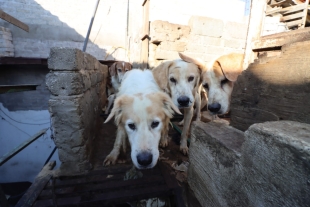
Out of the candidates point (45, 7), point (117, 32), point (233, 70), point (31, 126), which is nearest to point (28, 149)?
point (31, 126)

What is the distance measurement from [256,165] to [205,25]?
14.9 ft

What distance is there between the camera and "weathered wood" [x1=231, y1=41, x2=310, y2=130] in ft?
3.46

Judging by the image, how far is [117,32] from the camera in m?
9.46

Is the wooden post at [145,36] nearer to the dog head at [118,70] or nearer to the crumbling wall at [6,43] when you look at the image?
the dog head at [118,70]

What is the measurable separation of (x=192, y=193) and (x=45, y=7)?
34.1ft

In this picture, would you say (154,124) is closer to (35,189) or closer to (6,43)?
(35,189)

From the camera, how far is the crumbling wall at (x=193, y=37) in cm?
451

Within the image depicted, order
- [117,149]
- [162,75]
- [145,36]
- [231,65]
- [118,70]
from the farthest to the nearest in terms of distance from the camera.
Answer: [118,70] → [145,36] → [162,75] → [117,149] → [231,65]

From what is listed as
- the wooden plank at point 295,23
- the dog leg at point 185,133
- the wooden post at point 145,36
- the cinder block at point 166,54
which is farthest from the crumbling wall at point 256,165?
the wooden plank at point 295,23

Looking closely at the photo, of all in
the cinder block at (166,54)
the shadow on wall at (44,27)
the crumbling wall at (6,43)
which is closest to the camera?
the cinder block at (166,54)

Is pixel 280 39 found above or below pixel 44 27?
below

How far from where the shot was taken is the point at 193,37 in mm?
4613

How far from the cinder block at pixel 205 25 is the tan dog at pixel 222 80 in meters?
2.51

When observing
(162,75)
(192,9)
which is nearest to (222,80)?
(162,75)
